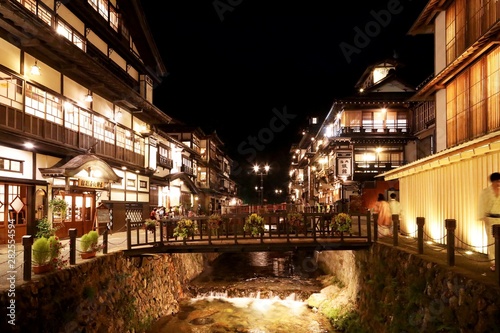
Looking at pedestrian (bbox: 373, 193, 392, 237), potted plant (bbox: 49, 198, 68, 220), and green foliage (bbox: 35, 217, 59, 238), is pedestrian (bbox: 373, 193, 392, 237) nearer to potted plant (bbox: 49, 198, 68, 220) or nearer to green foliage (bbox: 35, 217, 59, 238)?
green foliage (bbox: 35, 217, 59, 238)

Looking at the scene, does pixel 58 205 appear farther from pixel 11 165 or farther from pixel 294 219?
pixel 294 219

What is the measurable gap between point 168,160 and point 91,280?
24.3 meters

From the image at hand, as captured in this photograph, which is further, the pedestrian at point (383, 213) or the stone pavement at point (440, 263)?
the pedestrian at point (383, 213)

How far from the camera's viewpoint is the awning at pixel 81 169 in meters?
16.6

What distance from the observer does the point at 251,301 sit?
827 inches

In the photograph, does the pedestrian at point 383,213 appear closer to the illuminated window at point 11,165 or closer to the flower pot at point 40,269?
the flower pot at point 40,269

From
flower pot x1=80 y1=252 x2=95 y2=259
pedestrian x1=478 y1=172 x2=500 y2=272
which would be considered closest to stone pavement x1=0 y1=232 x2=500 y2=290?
flower pot x1=80 y1=252 x2=95 y2=259

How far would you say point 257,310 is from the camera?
19250 millimetres

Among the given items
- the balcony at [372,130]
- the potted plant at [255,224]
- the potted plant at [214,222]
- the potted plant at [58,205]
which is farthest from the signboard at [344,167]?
the potted plant at [58,205]

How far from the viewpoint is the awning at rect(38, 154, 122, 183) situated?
16.6 metres

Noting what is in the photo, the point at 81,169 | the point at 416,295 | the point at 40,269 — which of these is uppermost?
the point at 81,169

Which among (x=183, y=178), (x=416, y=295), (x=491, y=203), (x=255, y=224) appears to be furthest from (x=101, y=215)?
(x=491, y=203)

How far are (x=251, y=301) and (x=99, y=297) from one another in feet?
36.1

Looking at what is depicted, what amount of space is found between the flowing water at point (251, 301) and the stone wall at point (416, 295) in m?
3.27
